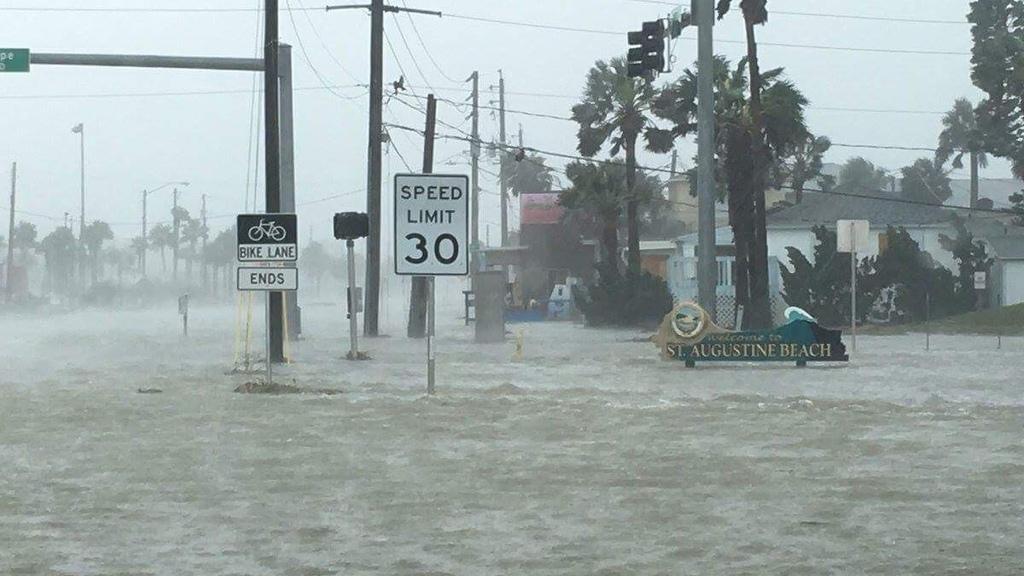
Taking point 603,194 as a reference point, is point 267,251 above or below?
below

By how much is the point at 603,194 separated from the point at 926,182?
208 ft

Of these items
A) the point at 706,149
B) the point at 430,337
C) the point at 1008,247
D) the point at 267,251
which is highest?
the point at 706,149

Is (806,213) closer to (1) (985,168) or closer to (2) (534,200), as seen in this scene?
(2) (534,200)

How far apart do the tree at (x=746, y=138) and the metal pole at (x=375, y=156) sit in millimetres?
9150

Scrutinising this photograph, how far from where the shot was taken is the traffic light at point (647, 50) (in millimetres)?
29375

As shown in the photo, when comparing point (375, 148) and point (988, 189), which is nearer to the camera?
point (375, 148)

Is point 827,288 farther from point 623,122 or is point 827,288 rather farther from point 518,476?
point 518,476

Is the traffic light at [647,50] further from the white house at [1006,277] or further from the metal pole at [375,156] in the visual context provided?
the white house at [1006,277]

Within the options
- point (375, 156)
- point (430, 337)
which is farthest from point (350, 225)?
point (375, 156)

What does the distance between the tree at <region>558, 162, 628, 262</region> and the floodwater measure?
38757 millimetres

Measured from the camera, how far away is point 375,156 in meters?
48.1

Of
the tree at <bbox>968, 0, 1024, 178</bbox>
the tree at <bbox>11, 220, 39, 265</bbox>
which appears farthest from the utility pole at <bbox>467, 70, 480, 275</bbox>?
the tree at <bbox>11, 220, 39, 265</bbox>

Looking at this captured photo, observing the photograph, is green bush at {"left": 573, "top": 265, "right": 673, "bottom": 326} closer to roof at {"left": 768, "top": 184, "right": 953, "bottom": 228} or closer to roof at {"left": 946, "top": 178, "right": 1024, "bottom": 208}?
roof at {"left": 768, "top": 184, "right": 953, "bottom": 228}

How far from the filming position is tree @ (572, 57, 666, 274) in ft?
209
